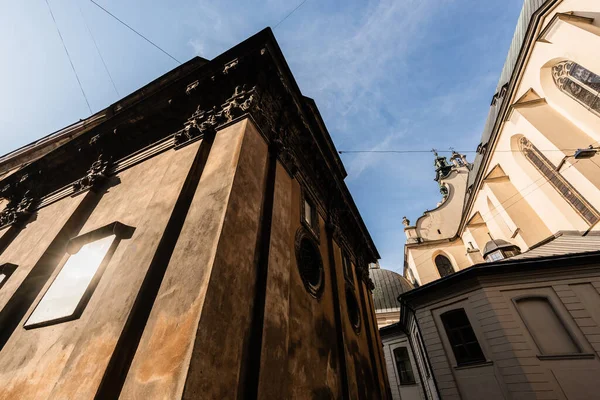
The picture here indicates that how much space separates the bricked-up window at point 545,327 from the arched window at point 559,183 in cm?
532

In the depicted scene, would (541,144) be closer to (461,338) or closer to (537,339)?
(537,339)

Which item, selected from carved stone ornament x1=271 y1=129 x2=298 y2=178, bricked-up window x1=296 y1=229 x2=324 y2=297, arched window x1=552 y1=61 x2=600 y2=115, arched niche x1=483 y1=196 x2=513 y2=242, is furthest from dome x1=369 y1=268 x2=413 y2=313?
carved stone ornament x1=271 y1=129 x2=298 y2=178

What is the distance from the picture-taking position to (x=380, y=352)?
28.3 feet

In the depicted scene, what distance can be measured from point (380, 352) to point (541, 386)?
4658mm

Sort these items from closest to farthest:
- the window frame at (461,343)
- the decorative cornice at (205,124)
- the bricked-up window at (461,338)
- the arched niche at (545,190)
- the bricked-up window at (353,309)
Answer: the decorative cornice at (205,124) → the bricked-up window at (353,309) → the window frame at (461,343) → the bricked-up window at (461,338) → the arched niche at (545,190)

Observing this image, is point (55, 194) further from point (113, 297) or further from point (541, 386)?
point (541, 386)

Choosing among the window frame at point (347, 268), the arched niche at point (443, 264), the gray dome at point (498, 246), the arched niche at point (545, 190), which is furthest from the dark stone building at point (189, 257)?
the arched niche at point (443, 264)

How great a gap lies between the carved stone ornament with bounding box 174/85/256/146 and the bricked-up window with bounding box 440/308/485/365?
1116 centimetres

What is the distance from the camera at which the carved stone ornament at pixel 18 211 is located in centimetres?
644

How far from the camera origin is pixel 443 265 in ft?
68.6

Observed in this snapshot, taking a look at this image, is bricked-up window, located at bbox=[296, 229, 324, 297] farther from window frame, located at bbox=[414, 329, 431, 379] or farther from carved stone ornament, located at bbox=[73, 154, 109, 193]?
window frame, located at bbox=[414, 329, 431, 379]

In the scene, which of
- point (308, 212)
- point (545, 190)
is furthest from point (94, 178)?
point (545, 190)

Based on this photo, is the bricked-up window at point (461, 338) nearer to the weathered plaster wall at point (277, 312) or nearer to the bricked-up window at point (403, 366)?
the bricked-up window at point (403, 366)

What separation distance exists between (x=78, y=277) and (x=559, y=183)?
1884cm
